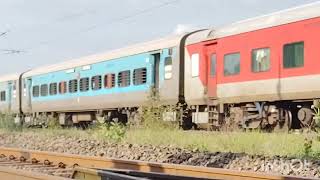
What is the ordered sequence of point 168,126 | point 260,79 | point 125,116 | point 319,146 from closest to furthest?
point 319,146 → point 260,79 → point 168,126 → point 125,116

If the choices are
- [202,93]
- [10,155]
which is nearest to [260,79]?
[202,93]

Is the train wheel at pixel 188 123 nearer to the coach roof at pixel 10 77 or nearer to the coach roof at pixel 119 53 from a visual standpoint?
the coach roof at pixel 119 53

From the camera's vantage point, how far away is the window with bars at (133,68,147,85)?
20188 mm

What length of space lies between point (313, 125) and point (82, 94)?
13.6m

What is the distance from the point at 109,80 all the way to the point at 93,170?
54.9 ft

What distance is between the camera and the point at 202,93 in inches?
688

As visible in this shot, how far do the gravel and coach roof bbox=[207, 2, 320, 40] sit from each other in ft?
14.9

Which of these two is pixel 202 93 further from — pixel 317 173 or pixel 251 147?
pixel 317 173

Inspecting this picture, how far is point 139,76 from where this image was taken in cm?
2047

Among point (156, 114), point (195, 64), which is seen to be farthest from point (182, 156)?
point (195, 64)

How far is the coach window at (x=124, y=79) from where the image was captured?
21219mm

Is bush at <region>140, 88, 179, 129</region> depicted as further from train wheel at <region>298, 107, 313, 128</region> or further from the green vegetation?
train wheel at <region>298, 107, 313, 128</region>

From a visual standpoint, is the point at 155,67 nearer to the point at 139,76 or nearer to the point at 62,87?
the point at 139,76

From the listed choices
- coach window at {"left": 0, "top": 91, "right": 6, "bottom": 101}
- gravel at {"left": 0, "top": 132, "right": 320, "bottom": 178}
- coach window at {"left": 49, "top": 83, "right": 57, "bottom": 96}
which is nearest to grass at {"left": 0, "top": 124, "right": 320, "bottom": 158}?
gravel at {"left": 0, "top": 132, "right": 320, "bottom": 178}
